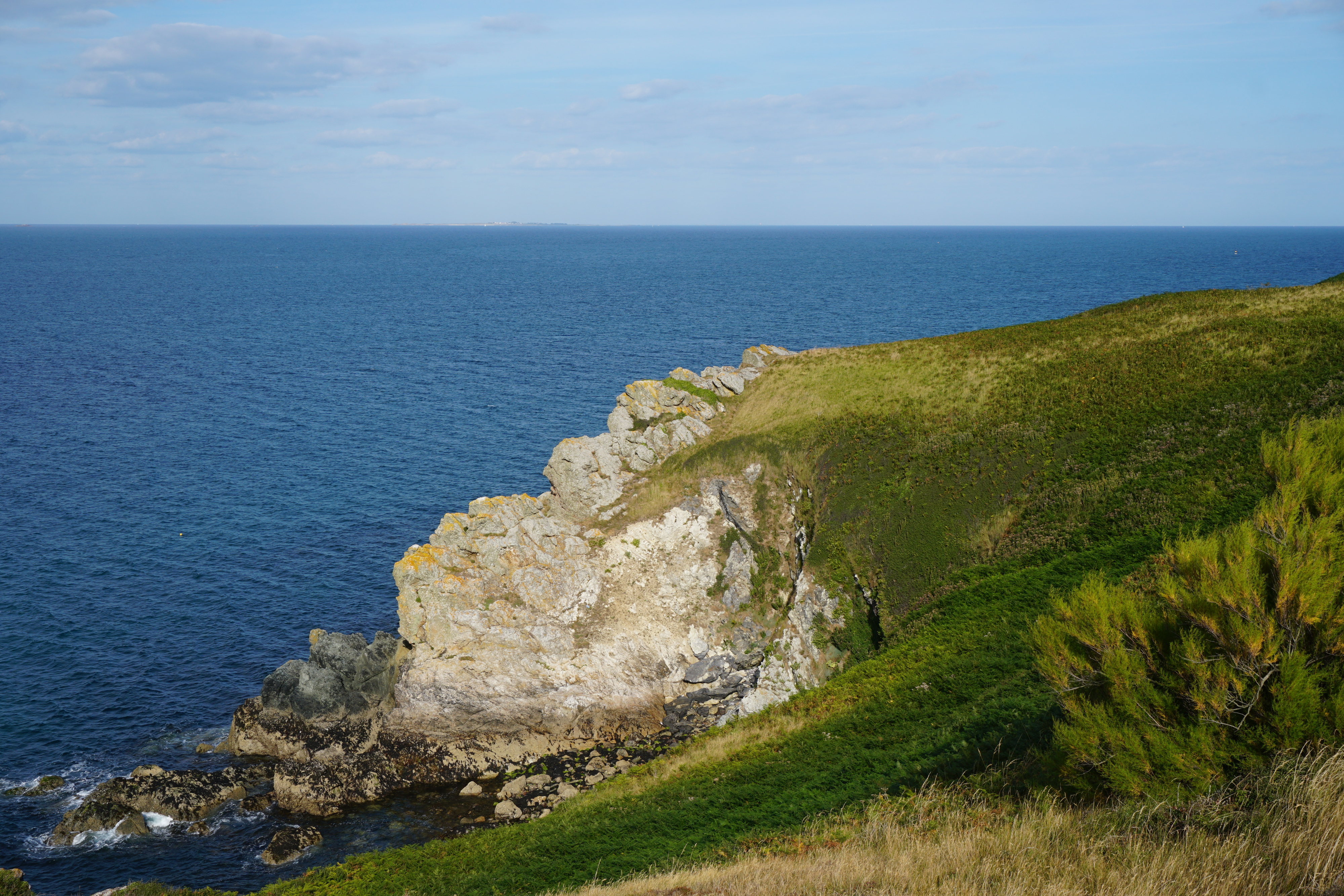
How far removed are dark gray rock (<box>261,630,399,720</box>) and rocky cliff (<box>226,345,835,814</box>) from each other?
8cm

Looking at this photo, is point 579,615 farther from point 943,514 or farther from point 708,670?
point 943,514

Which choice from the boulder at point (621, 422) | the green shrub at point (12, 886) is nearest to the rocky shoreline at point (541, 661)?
the boulder at point (621, 422)

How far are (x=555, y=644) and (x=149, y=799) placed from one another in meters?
20.8

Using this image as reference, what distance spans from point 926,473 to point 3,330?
165 m

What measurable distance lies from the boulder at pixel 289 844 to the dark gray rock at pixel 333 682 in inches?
297

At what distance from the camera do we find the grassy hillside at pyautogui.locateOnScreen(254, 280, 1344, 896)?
26297mm

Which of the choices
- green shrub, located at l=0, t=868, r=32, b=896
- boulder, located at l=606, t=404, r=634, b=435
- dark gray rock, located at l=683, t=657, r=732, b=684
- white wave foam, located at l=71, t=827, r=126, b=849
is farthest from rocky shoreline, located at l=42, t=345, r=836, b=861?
green shrub, located at l=0, t=868, r=32, b=896

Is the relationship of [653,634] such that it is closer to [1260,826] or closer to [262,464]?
[1260,826]

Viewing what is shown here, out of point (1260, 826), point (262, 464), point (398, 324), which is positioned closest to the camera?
point (1260, 826)

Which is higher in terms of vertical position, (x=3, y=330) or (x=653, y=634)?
(x=3, y=330)

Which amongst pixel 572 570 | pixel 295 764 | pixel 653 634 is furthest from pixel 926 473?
pixel 295 764

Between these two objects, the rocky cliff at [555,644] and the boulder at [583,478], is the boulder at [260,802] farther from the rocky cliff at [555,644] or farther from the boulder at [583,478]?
the boulder at [583,478]

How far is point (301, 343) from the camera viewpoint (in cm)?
13875

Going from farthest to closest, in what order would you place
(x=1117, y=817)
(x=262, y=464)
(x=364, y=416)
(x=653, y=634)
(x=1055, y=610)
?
(x=364, y=416) → (x=262, y=464) → (x=653, y=634) → (x=1055, y=610) → (x=1117, y=817)
